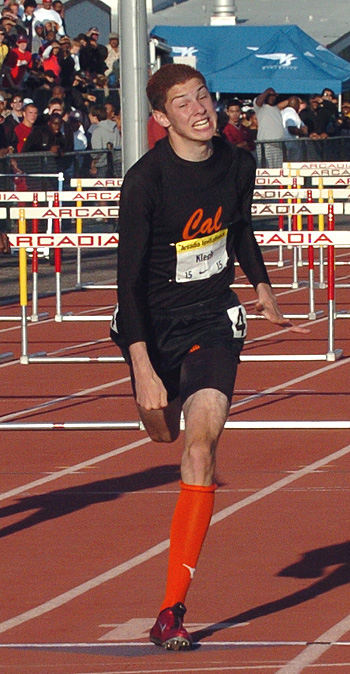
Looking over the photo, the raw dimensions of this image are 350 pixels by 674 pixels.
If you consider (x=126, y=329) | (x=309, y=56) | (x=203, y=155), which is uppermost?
(x=309, y=56)

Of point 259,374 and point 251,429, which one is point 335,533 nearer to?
point 251,429

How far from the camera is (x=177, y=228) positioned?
18.8ft

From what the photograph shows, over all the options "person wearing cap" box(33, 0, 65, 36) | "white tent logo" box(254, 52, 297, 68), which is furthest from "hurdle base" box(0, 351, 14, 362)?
"white tent logo" box(254, 52, 297, 68)

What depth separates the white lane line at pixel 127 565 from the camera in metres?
5.95

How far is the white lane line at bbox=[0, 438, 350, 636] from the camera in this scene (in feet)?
19.5

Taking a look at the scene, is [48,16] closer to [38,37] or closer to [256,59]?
[38,37]

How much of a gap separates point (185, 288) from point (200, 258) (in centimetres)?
12

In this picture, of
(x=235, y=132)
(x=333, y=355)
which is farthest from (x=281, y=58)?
(x=333, y=355)

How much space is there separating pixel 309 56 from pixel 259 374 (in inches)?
940

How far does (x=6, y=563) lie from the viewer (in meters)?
6.79

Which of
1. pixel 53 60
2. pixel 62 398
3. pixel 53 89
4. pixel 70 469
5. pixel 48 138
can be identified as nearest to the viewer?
pixel 70 469

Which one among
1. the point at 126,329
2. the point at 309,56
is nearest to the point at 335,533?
the point at 126,329

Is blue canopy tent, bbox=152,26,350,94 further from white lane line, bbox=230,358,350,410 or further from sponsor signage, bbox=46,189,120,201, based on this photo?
white lane line, bbox=230,358,350,410

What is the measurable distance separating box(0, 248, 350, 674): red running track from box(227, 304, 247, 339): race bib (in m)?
0.97
